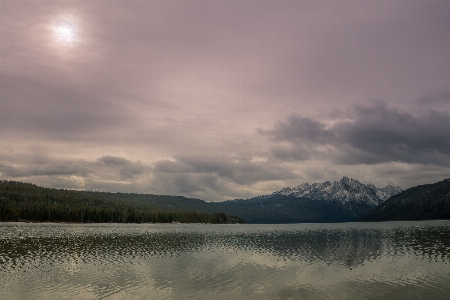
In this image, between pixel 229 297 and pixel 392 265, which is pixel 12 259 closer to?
pixel 229 297

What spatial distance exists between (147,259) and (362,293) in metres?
40.5

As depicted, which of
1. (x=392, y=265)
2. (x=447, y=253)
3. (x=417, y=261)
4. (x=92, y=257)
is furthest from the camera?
(x=447, y=253)

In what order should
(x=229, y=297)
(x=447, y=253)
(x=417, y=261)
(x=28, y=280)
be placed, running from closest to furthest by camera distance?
1. (x=229, y=297)
2. (x=28, y=280)
3. (x=417, y=261)
4. (x=447, y=253)

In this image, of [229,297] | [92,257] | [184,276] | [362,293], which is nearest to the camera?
[229,297]

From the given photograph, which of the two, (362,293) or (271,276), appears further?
(271,276)

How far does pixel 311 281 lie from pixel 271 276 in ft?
20.1

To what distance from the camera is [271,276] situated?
48625 mm

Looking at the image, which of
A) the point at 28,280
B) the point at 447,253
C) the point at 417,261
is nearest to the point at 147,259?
the point at 28,280

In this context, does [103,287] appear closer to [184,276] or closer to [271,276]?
[184,276]

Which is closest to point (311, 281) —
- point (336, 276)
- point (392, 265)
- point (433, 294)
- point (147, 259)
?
point (336, 276)

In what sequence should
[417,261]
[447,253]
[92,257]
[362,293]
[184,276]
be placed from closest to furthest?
[362,293] → [184,276] → [417,261] → [92,257] → [447,253]

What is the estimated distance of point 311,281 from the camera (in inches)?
1774

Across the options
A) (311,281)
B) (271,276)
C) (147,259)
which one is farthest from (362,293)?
(147,259)

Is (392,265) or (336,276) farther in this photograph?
(392,265)
